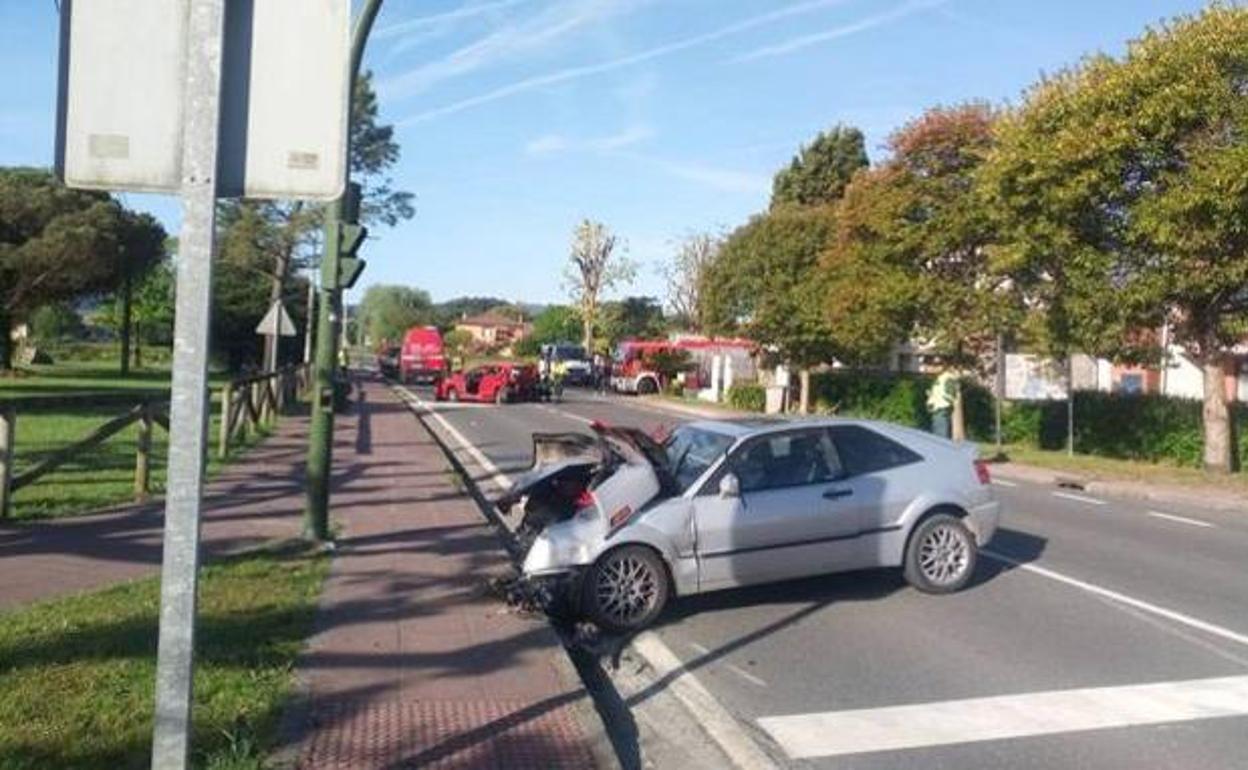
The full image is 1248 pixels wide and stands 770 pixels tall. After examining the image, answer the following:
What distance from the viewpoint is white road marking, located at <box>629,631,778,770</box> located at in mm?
6137

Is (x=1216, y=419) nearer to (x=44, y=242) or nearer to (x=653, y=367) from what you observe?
(x=44, y=242)

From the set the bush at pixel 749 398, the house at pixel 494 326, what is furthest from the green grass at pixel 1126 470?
the house at pixel 494 326

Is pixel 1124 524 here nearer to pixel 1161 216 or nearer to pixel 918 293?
pixel 1161 216

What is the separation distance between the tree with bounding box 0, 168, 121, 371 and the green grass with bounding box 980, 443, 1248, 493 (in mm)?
34518

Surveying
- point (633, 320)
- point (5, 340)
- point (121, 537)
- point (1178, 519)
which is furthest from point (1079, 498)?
point (633, 320)

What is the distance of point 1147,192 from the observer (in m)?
21.7

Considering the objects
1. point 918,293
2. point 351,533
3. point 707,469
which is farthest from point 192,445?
point 918,293

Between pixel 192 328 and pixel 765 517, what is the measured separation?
6417mm

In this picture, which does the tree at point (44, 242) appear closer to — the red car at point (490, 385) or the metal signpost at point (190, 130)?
the red car at point (490, 385)

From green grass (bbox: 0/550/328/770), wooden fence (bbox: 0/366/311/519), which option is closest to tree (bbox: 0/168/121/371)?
wooden fence (bbox: 0/366/311/519)

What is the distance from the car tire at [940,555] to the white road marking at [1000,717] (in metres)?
2.76

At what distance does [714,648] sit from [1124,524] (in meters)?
8.60

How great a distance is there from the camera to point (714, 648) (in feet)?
28.1

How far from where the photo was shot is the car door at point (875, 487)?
992 centimetres
